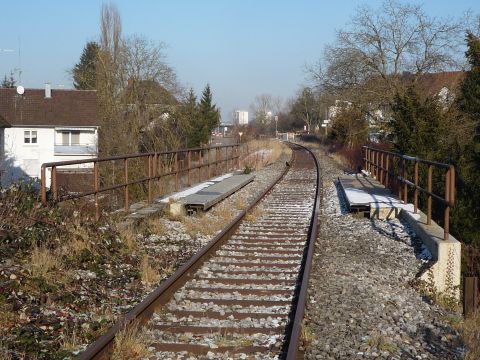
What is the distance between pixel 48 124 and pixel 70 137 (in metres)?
2.50

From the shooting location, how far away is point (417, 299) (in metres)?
7.62

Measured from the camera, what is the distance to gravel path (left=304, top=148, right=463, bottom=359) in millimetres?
5664

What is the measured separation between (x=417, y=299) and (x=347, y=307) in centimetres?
121

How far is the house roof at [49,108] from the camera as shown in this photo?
61062 millimetres

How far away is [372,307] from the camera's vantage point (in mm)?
6930

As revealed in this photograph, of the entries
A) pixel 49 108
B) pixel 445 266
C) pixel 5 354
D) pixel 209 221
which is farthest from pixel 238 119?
pixel 5 354

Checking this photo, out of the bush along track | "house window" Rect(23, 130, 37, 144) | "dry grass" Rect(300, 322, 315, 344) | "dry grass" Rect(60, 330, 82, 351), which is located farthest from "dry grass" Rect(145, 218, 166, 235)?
"house window" Rect(23, 130, 37, 144)

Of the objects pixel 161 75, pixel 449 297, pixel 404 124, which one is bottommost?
pixel 449 297

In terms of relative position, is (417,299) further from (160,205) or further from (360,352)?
(160,205)

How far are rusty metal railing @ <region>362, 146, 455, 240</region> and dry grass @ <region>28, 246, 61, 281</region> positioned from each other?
546 cm

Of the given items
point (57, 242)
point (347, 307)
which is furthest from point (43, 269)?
point (347, 307)

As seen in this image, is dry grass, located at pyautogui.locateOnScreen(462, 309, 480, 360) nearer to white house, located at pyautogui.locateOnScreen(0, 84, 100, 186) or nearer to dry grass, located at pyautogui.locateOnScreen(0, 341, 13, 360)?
dry grass, located at pyautogui.locateOnScreen(0, 341, 13, 360)

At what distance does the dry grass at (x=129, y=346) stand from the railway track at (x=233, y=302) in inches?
3.0

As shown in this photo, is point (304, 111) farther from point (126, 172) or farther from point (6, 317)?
point (6, 317)
